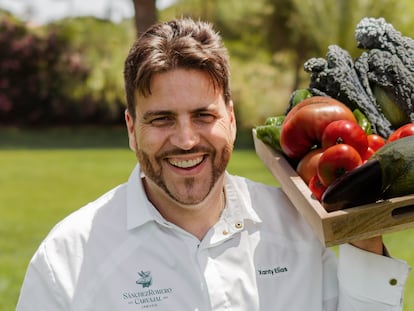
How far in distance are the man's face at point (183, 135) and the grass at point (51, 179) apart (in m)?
3.54

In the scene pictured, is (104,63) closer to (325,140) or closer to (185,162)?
(185,162)

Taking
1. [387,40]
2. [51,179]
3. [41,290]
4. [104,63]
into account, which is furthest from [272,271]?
[104,63]

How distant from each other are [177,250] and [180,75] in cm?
57

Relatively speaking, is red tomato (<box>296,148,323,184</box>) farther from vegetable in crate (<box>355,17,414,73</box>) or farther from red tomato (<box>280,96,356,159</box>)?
vegetable in crate (<box>355,17,414,73</box>)

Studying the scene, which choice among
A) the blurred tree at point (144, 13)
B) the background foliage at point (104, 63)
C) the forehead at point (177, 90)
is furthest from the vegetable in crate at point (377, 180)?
the background foliage at point (104, 63)

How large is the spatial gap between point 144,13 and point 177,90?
20.3ft

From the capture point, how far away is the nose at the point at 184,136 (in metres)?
2.23

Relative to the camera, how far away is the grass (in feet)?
22.9

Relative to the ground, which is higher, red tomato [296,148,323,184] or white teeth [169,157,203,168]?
white teeth [169,157,203,168]

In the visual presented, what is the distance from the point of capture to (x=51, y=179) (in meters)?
11.9

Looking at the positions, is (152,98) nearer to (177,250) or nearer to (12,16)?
(177,250)

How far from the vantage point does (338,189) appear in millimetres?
2008

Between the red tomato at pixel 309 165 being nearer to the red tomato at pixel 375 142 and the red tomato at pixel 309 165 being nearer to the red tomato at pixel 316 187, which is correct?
the red tomato at pixel 316 187

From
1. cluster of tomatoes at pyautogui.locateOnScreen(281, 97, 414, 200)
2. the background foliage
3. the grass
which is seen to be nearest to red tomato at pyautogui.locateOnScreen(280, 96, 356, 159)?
cluster of tomatoes at pyautogui.locateOnScreen(281, 97, 414, 200)
